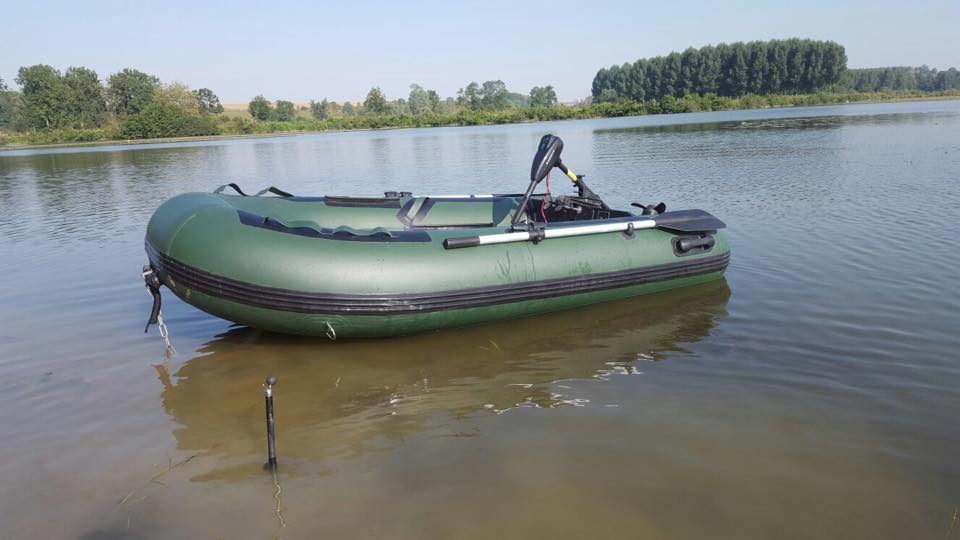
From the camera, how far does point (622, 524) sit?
9.02ft

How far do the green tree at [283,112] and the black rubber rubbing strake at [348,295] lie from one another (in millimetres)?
67574

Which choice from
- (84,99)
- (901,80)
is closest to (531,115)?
(84,99)

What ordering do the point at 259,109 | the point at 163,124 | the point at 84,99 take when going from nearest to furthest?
the point at 163,124 < the point at 84,99 < the point at 259,109

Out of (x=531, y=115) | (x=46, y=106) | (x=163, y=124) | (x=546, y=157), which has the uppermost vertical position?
(x=46, y=106)

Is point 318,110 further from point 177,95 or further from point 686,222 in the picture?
point 686,222

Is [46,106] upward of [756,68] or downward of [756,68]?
downward

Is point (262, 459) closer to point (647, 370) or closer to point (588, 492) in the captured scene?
point (588, 492)

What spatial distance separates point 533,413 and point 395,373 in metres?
1.10

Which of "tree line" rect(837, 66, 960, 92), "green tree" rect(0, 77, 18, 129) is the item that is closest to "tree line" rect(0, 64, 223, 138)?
"green tree" rect(0, 77, 18, 129)

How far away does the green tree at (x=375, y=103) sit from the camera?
69.8m

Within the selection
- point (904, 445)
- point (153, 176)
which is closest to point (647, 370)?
point (904, 445)

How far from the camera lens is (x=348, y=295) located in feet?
14.7

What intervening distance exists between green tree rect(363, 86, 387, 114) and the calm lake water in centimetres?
6498

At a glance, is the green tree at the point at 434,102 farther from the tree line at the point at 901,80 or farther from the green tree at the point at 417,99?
the tree line at the point at 901,80
